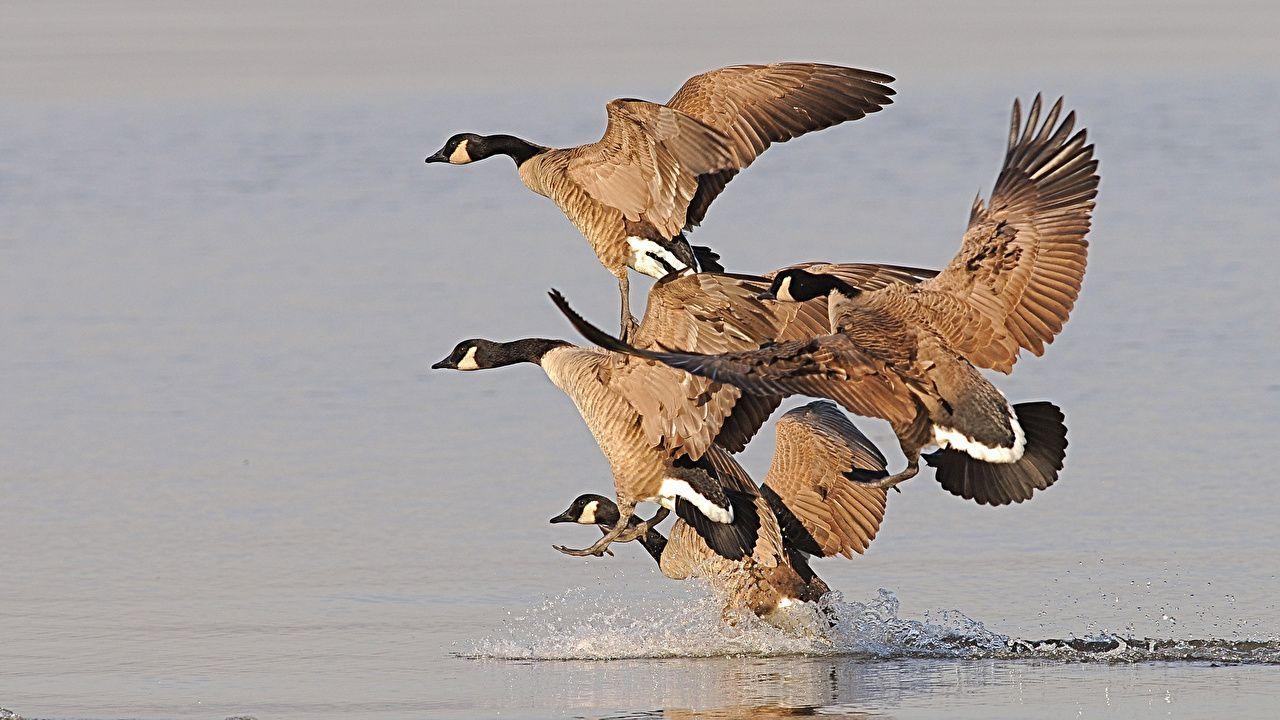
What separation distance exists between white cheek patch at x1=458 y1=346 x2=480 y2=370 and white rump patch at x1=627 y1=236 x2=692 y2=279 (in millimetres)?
850

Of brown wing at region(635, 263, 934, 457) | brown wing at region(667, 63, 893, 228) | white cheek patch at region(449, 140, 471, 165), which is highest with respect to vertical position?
white cheek patch at region(449, 140, 471, 165)

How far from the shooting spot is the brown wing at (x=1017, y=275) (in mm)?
7918

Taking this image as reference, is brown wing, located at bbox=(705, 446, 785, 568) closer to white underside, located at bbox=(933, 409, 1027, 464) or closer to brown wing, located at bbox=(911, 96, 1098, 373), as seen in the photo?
white underside, located at bbox=(933, 409, 1027, 464)

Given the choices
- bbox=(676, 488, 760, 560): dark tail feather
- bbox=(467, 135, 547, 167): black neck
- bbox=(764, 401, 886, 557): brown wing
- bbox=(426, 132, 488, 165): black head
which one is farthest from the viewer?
bbox=(426, 132, 488, 165): black head

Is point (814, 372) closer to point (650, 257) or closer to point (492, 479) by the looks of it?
point (650, 257)

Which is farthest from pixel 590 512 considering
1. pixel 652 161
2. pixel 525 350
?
pixel 652 161

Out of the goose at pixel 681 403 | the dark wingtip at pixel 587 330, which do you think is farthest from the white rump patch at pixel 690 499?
the dark wingtip at pixel 587 330

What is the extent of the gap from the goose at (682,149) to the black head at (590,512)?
786 millimetres

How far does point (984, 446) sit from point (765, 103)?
8.49 feet

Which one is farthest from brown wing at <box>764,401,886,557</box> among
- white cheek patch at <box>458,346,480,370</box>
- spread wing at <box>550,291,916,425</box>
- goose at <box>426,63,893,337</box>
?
white cheek patch at <box>458,346,480,370</box>

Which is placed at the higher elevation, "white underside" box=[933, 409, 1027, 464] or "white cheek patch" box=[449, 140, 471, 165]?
"white cheek patch" box=[449, 140, 471, 165]

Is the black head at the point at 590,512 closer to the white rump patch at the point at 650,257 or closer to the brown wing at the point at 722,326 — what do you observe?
the brown wing at the point at 722,326

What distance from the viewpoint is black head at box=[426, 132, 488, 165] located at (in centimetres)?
1108

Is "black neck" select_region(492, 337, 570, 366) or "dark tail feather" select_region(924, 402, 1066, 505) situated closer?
"dark tail feather" select_region(924, 402, 1066, 505)
